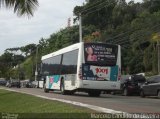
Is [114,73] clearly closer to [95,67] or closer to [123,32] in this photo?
[95,67]

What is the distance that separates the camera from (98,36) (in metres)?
77.1

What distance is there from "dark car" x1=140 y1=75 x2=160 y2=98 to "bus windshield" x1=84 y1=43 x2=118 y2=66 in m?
3.52

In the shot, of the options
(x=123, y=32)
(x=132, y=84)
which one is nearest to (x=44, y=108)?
(x=132, y=84)

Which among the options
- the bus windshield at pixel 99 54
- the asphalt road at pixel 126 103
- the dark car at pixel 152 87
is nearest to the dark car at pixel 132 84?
the dark car at pixel 152 87

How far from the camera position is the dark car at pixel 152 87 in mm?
30922

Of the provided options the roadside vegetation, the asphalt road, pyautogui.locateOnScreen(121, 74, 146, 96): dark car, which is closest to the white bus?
the asphalt road

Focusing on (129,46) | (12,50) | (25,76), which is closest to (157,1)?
(129,46)

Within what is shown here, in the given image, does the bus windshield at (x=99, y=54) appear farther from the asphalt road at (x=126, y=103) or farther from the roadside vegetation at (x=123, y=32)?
the roadside vegetation at (x=123, y=32)

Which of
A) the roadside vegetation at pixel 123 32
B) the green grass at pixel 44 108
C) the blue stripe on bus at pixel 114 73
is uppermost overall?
the roadside vegetation at pixel 123 32

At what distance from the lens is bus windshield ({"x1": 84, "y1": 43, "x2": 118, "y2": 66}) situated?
1165 inches

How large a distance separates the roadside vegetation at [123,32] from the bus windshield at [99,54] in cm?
2401

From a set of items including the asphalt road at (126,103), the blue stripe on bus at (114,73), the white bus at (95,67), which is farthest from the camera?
the blue stripe on bus at (114,73)

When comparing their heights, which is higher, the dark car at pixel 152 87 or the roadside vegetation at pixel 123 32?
the roadside vegetation at pixel 123 32

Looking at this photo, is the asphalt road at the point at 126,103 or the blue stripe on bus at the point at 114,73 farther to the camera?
the blue stripe on bus at the point at 114,73
